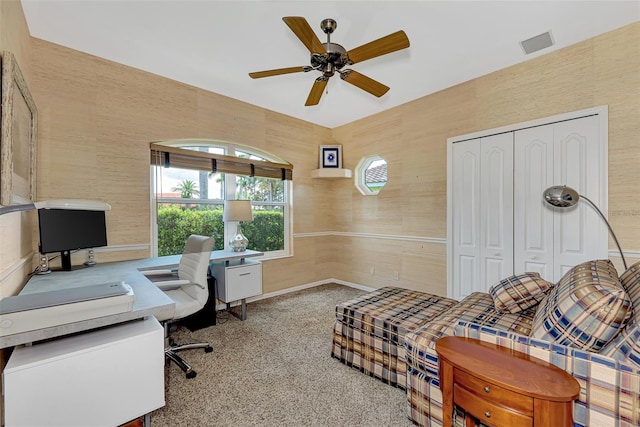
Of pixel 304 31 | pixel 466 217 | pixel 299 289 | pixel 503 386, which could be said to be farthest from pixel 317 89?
pixel 299 289

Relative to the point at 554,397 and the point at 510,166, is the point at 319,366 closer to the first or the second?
the point at 554,397

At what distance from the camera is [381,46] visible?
1.86 meters

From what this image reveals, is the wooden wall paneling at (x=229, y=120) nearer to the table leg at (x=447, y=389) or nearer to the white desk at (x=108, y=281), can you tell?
the white desk at (x=108, y=281)

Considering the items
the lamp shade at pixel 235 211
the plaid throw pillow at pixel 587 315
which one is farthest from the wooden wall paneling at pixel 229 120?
the plaid throw pillow at pixel 587 315

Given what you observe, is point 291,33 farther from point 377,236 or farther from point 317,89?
point 377,236

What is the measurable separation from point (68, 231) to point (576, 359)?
332 cm

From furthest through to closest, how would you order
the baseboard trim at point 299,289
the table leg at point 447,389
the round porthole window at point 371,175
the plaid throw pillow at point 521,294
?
1. the round porthole window at point 371,175
2. the baseboard trim at point 299,289
3. the plaid throw pillow at point 521,294
4. the table leg at point 447,389

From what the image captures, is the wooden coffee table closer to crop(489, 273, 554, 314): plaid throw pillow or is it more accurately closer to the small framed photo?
crop(489, 273, 554, 314): plaid throw pillow

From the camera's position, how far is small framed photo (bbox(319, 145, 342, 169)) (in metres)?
4.64

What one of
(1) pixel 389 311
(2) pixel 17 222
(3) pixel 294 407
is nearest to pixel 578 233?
(1) pixel 389 311

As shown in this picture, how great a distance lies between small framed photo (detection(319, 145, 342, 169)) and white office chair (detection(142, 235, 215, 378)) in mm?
2727

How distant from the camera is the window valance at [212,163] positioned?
10.2 ft

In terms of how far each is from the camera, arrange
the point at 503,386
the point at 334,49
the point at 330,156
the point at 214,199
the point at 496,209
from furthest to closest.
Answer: the point at 330,156
the point at 214,199
the point at 496,209
the point at 334,49
the point at 503,386

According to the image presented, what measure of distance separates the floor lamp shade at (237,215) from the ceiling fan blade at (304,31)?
202 cm
